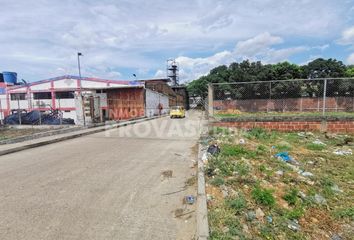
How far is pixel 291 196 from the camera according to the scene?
4008 millimetres

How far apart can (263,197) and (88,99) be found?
17.5 metres

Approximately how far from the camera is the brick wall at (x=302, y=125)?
1059cm

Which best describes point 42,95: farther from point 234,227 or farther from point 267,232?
point 267,232

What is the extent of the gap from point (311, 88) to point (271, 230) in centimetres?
1113

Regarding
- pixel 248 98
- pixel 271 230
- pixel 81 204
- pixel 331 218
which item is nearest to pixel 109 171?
pixel 81 204

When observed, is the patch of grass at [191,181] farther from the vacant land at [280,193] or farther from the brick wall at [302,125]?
the brick wall at [302,125]

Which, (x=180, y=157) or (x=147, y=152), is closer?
(x=180, y=157)

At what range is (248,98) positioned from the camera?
12328 millimetres

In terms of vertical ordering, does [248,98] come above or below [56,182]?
above

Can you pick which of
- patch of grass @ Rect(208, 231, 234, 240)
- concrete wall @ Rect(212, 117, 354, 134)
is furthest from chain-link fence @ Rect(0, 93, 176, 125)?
patch of grass @ Rect(208, 231, 234, 240)

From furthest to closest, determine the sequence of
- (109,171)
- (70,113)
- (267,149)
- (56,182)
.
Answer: (70,113)
(267,149)
(109,171)
(56,182)

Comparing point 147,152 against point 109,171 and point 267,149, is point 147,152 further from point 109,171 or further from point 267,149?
point 267,149

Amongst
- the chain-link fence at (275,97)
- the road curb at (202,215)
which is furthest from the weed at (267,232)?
the chain-link fence at (275,97)

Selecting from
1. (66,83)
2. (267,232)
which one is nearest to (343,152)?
(267,232)
